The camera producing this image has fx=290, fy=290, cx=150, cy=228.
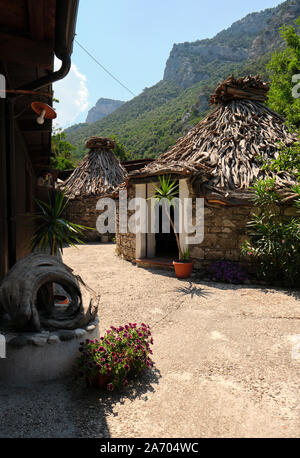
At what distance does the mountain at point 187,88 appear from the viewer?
36188 mm

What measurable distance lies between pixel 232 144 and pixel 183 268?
3687 millimetres

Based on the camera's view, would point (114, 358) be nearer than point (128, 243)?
Yes

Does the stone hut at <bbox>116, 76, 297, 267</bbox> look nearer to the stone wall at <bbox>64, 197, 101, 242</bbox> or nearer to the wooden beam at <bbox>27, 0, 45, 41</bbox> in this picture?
the wooden beam at <bbox>27, 0, 45, 41</bbox>

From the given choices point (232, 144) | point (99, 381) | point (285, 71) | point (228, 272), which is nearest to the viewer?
point (99, 381)

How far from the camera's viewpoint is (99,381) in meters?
2.71

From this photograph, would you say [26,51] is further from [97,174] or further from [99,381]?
[97,174]

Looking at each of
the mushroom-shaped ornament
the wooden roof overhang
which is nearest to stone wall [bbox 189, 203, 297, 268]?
the mushroom-shaped ornament

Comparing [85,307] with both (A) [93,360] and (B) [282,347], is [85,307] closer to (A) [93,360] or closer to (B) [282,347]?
(A) [93,360]

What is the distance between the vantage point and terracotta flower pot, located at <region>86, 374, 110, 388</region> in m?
2.70

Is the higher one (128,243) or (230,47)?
(230,47)

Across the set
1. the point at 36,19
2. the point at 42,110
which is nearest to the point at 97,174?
the point at 42,110

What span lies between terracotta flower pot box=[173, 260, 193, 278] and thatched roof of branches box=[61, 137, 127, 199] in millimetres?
7975

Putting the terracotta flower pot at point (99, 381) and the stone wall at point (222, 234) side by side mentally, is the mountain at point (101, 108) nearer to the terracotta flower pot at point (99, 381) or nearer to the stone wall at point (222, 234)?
the stone wall at point (222, 234)
